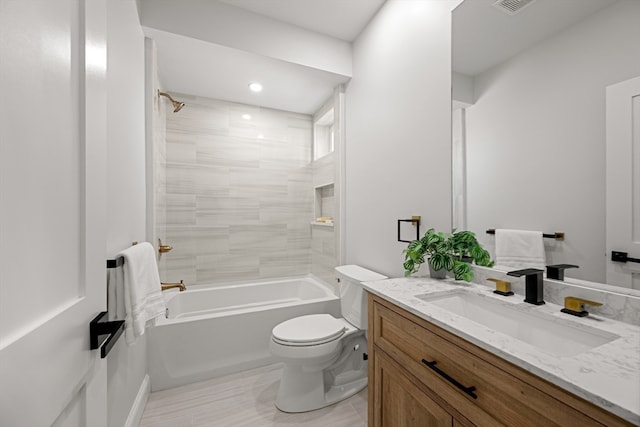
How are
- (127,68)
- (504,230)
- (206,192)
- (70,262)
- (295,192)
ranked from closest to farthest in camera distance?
(70,262) → (504,230) → (127,68) → (206,192) → (295,192)

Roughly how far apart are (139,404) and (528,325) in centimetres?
203

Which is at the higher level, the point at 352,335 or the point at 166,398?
the point at 352,335

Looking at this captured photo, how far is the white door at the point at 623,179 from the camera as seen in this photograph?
32.5 inches

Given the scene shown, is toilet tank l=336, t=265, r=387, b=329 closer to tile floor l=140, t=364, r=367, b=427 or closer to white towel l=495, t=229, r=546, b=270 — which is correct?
tile floor l=140, t=364, r=367, b=427

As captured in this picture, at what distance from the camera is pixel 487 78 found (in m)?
1.28

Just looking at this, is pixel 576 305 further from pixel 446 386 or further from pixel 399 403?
pixel 399 403

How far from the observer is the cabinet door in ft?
2.93

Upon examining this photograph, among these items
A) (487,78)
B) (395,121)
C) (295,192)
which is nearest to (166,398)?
(295,192)

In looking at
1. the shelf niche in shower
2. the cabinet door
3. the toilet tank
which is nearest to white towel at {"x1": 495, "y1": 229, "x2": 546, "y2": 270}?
the cabinet door

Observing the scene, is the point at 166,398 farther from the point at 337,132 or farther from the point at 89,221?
the point at 337,132

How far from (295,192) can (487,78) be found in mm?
2284

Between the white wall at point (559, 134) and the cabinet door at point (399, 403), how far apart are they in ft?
2.33

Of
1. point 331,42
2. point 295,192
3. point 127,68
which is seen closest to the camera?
point 127,68

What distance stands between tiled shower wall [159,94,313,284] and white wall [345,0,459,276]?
982mm
